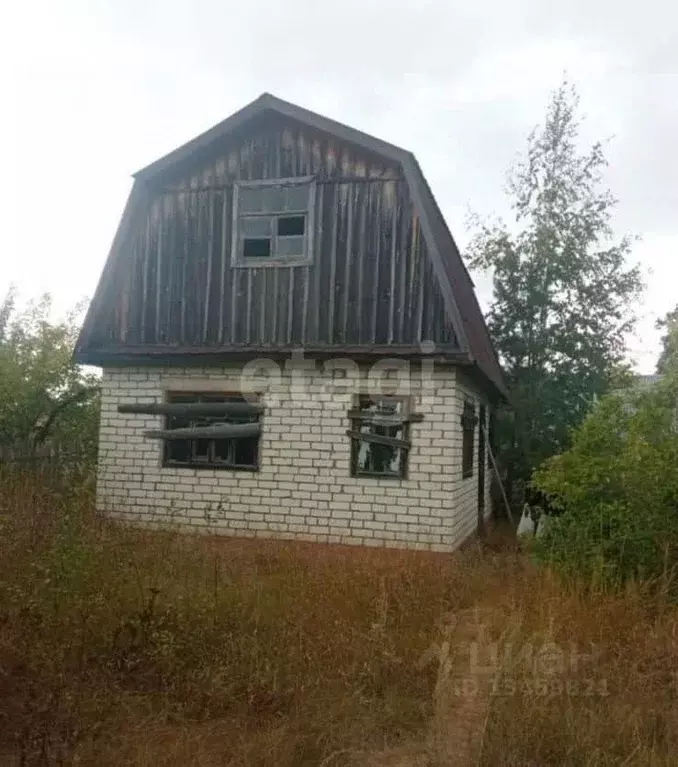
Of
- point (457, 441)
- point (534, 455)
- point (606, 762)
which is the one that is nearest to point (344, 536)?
point (457, 441)

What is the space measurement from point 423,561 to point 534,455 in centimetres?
741

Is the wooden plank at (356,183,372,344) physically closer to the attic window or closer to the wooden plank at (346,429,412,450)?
the attic window

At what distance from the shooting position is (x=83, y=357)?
9617mm

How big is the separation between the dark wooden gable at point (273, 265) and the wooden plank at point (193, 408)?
684 millimetres

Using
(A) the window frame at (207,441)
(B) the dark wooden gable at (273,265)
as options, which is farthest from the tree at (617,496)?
(A) the window frame at (207,441)

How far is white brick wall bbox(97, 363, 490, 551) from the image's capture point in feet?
27.7

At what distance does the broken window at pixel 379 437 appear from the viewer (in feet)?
28.2

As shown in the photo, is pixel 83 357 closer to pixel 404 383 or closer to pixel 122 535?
pixel 122 535

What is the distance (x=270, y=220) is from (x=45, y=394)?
6613 mm

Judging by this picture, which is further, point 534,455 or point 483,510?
point 534,455

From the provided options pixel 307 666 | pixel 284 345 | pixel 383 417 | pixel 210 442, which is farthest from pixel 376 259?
pixel 307 666

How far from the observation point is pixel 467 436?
409 inches

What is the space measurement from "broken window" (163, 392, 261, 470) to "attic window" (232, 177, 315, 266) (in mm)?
2021

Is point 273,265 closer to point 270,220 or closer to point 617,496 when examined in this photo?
point 270,220
